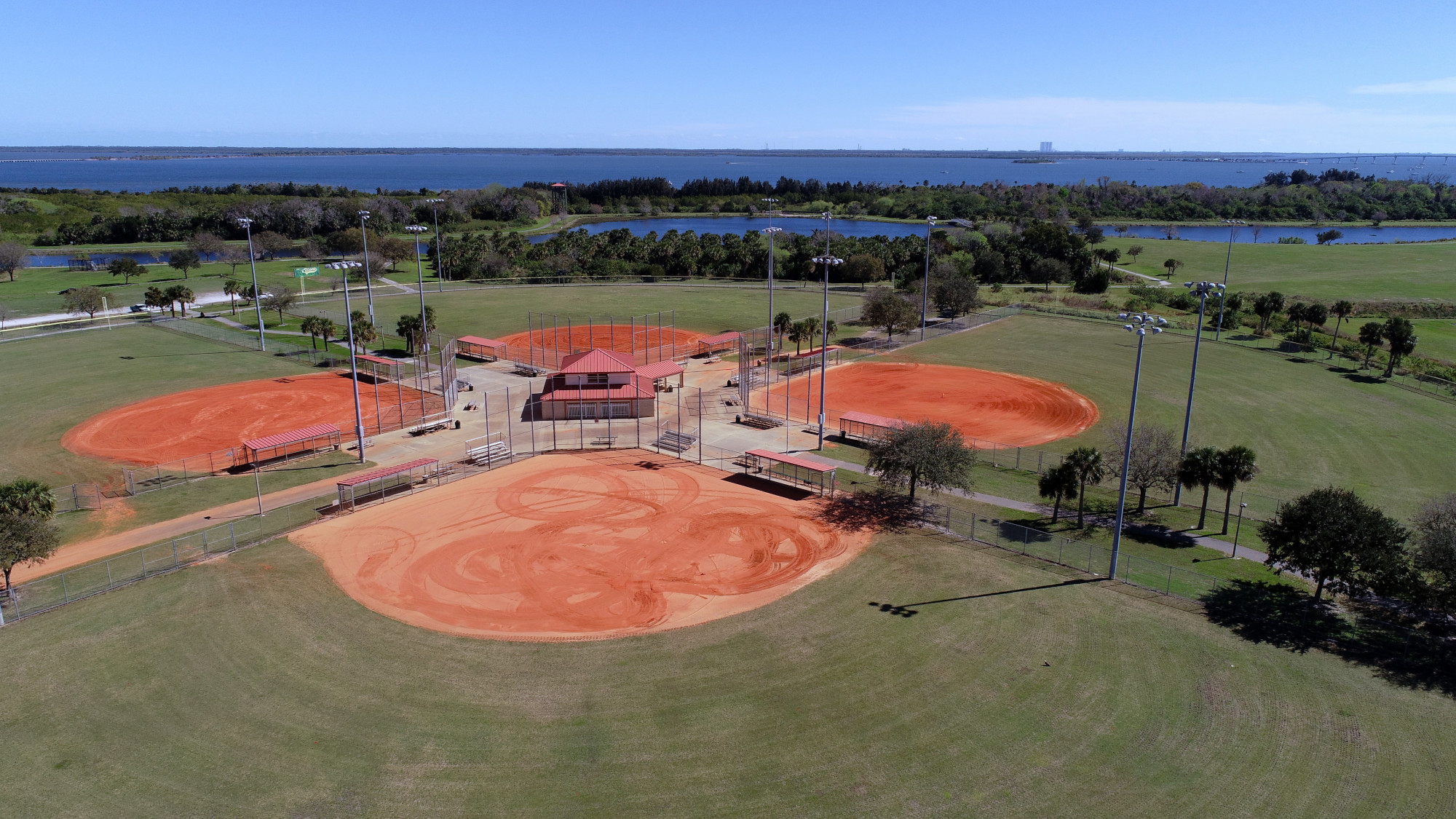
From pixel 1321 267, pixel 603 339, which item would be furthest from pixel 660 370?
pixel 1321 267

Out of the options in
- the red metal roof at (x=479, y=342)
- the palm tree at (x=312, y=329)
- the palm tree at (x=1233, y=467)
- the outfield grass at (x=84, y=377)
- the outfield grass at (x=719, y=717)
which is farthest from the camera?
the palm tree at (x=312, y=329)

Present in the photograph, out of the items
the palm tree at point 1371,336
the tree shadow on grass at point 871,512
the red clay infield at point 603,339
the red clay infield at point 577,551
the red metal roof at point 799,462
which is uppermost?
the palm tree at point 1371,336

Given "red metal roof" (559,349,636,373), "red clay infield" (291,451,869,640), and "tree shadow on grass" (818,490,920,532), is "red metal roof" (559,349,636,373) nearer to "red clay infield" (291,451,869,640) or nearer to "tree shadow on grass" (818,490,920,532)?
"red clay infield" (291,451,869,640)

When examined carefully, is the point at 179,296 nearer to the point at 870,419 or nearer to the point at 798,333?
the point at 798,333

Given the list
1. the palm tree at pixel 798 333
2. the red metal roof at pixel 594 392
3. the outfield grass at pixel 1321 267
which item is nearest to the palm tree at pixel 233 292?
the red metal roof at pixel 594 392

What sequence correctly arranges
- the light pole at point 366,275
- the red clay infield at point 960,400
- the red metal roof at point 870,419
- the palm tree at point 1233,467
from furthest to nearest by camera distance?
1. the red clay infield at point 960,400
2. the red metal roof at point 870,419
3. the light pole at point 366,275
4. the palm tree at point 1233,467

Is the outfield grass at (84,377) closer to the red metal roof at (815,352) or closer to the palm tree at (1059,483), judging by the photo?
the red metal roof at (815,352)

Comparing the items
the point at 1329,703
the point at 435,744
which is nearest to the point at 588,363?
the point at 435,744

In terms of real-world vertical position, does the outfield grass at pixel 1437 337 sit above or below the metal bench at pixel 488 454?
above

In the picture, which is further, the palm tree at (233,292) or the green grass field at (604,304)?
the palm tree at (233,292)
